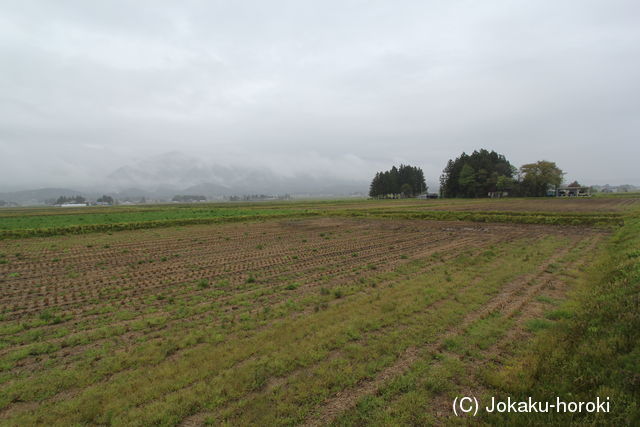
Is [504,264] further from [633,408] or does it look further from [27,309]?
[27,309]

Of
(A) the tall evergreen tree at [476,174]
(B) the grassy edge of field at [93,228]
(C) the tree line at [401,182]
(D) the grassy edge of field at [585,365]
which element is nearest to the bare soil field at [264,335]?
(D) the grassy edge of field at [585,365]

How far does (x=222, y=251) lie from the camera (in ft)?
54.2

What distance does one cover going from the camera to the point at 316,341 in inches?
229

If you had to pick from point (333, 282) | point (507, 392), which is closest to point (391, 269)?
point (333, 282)

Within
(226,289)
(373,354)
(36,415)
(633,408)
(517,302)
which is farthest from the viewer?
(226,289)

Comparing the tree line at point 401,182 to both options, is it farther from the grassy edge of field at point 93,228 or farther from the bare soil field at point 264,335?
the bare soil field at point 264,335

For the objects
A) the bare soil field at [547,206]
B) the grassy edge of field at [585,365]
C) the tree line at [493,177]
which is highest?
the tree line at [493,177]

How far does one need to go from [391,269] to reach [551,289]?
524 centimetres

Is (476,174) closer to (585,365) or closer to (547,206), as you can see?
(547,206)

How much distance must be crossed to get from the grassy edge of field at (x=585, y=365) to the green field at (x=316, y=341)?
3cm

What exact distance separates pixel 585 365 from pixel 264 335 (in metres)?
5.83

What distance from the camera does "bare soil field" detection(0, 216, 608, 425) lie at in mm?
4113

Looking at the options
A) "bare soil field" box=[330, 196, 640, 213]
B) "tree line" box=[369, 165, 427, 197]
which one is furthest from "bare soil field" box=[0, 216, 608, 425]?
"tree line" box=[369, 165, 427, 197]

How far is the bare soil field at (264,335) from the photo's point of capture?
13.5 ft
